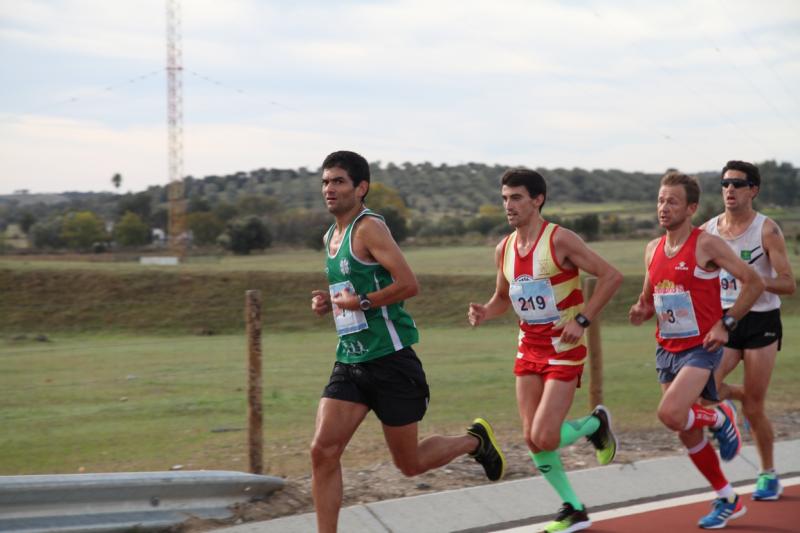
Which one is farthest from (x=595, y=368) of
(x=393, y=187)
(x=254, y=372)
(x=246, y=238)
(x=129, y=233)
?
(x=393, y=187)

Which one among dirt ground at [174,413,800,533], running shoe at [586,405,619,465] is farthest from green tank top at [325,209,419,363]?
running shoe at [586,405,619,465]

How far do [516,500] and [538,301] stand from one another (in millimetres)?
1476

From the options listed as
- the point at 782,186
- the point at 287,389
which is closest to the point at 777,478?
the point at 287,389

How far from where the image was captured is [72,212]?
8988 centimetres

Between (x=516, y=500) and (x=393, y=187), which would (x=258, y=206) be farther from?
(x=516, y=500)

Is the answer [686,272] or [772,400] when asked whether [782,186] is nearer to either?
[772,400]

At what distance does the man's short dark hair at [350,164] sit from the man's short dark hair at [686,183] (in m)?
2.19

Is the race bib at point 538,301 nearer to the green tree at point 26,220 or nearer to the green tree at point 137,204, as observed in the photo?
the green tree at point 26,220

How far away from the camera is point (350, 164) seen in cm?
618

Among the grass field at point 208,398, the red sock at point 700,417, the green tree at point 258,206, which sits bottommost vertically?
the grass field at point 208,398

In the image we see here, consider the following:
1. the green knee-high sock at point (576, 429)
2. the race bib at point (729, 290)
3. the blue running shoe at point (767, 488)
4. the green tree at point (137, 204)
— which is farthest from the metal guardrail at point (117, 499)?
the green tree at point (137, 204)

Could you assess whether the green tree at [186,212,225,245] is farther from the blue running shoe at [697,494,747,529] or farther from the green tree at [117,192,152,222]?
the blue running shoe at [697,494,747,529]

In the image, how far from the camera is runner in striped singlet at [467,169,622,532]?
6.64 meters

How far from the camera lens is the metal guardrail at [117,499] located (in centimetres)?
572
